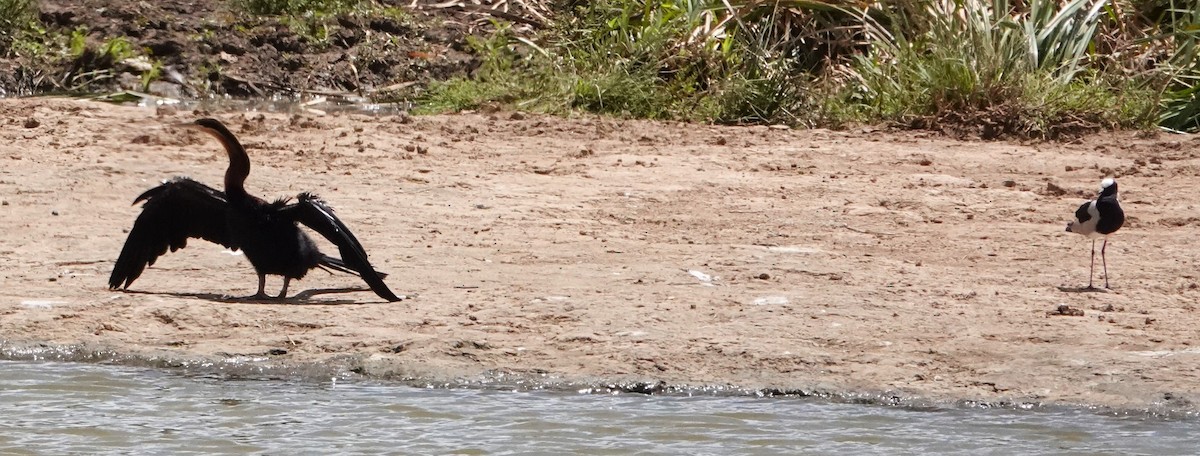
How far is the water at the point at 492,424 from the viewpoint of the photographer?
4.85m

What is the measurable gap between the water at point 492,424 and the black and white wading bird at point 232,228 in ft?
2.68

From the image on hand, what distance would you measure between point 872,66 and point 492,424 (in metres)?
7.89

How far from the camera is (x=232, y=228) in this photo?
6281mm

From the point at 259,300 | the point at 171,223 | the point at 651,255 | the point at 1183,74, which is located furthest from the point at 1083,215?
the point at 1183,74

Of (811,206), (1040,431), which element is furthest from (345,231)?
(811,206)

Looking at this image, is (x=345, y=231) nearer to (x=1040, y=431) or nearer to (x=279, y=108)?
(x=1040, y=431)

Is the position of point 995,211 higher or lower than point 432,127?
lower

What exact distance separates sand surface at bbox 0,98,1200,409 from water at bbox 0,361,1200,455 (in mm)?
197

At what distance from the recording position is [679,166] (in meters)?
10.0

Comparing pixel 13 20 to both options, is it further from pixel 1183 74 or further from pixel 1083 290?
pixel 1083 290

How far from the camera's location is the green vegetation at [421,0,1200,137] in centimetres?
1145

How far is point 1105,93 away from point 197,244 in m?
6.95

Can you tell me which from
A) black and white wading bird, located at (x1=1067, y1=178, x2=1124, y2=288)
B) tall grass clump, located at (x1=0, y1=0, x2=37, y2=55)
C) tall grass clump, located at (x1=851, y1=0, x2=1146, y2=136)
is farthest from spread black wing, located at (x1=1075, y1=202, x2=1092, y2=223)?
tall grass clump, located at (x1=0, y1=0, x2=37, y2=55)

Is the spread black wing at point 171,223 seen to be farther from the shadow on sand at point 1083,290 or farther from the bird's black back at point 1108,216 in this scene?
the bird's black back at point 1108,216
